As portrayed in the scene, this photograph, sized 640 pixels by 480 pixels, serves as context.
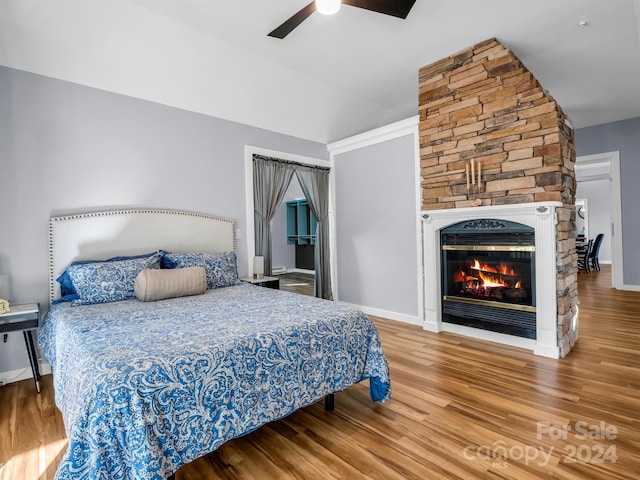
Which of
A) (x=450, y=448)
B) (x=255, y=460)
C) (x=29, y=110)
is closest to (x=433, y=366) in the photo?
(x=450, y=448)

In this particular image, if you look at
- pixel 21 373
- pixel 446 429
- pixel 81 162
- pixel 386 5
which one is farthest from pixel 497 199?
pixel 21 373

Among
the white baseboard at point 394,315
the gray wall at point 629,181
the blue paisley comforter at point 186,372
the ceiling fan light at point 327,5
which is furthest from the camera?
the gray wall at point 629,181

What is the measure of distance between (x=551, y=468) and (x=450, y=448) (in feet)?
1.50

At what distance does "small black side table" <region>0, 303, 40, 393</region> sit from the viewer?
7.84ft

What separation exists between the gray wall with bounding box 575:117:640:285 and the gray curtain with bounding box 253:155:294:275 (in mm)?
5689

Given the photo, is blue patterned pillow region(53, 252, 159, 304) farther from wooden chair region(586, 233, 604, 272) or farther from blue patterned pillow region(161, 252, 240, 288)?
wooden chair region(586, 233, 604, 272)

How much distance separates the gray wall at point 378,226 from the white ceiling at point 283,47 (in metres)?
0.99

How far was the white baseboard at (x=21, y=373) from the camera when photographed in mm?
2752

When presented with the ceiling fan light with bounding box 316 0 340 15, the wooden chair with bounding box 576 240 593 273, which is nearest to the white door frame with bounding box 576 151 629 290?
the wooden chair with bounding box 576 240 593 273

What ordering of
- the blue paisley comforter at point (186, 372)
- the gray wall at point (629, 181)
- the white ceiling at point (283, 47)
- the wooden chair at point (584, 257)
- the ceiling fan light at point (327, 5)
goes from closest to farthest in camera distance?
the blue paisley comforter at point (186, 372) → the ceiling fan light at point (327, 5) → the white ceiling at point (283, 47) → the gray wall at point (629, 181) → the wooden chair at point (584, 257)

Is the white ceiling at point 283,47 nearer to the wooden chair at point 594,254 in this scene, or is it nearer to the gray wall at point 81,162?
the gray wall at point 81,162

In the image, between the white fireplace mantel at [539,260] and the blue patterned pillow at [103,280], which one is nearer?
the blue patterned pillow at [103,280]

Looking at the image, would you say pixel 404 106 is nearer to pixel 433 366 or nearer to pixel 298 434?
pixel 433 366

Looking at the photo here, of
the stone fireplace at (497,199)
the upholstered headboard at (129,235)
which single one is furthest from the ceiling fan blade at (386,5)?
the upholstered headboard at (129,235)
